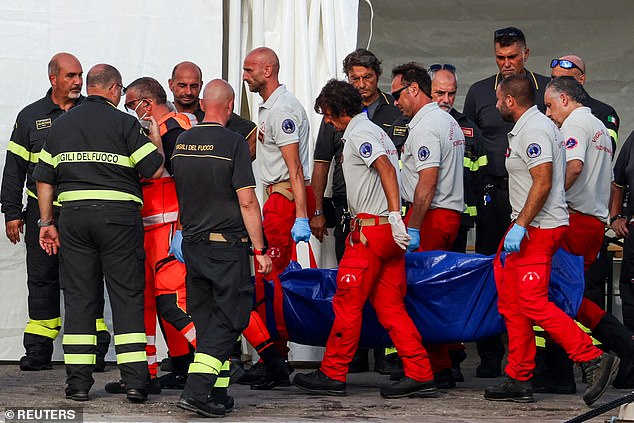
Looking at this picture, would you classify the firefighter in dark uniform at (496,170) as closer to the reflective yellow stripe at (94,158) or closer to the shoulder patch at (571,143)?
the shoulder patch at (571,143)

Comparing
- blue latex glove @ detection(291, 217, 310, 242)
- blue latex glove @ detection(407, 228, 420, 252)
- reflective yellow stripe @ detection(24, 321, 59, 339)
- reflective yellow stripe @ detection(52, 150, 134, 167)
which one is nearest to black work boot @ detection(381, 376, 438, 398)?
blue latex glove @ detection(407, 228, 420, 252)

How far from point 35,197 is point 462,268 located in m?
2.88

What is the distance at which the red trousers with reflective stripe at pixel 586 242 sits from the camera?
6316mm

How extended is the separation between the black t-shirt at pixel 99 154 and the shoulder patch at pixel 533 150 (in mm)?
1917

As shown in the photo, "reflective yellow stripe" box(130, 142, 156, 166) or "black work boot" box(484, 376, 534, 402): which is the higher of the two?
"reflective yellow stripe" box(130, 142, 156, 166)

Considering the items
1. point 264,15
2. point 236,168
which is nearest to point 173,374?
point 236,168

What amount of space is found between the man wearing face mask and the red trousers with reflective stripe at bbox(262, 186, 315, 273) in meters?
0.73

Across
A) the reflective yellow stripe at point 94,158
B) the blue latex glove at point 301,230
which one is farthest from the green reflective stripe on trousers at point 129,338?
the blue latex glove at point 301,230

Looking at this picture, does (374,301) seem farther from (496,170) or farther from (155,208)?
(496,170)

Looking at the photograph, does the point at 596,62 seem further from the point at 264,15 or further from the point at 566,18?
the point at 264,15

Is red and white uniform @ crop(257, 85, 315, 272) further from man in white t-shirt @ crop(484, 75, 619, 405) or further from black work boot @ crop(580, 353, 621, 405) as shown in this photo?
black work boot @ crop(580, 353, 621, 405)

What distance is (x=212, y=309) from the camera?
5.56 m

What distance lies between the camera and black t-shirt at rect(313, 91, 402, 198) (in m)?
7.18

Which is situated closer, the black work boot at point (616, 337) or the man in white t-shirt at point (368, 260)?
the man in white t-shirt at point (368, 260)
